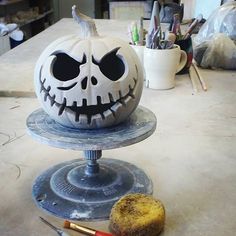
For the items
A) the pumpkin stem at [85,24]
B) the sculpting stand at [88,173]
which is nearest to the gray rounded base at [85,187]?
the sculpting stand at [88,173]

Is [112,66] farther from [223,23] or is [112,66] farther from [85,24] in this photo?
[223,23]

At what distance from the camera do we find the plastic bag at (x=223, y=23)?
171cm

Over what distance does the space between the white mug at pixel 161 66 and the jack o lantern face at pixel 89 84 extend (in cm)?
60

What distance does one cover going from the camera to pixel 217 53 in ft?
5.21

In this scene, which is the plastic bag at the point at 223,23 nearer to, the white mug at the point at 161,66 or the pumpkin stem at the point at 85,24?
the white mug at the point at 161,66

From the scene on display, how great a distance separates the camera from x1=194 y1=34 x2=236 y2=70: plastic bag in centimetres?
157

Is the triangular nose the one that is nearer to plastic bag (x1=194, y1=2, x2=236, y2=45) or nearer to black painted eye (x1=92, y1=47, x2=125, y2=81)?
black painted eye (x1=92, y1=47, x2=125, y2=81)

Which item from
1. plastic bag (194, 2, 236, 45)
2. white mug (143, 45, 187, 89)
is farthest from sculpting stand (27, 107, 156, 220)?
plastic bag (194, 2, 236, 45)

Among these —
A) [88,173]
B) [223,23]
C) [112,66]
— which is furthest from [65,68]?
[223,23]

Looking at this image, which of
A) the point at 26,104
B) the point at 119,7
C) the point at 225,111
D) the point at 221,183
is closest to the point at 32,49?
the point at 26,104

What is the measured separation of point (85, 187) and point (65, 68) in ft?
0.83

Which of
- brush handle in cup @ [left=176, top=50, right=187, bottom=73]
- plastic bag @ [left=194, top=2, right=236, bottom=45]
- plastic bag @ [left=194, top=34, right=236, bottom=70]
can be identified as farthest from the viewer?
plastic bag @ [left=194, top=2, right=236, bottom=45]

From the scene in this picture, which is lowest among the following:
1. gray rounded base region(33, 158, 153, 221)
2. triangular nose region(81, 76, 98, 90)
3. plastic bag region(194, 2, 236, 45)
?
gray rounded base region(33, 158, 153, 221)

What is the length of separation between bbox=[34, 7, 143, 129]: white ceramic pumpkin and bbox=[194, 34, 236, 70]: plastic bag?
96 cm
